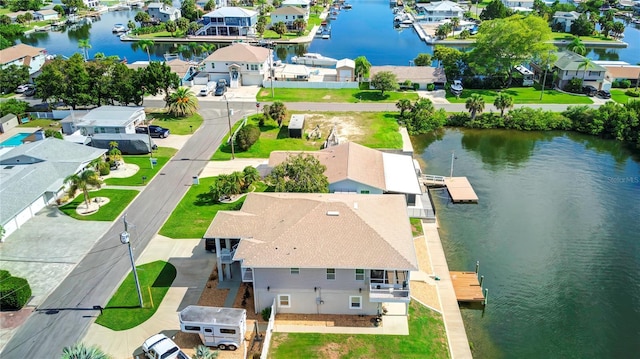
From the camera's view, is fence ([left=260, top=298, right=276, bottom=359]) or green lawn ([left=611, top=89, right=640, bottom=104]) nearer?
fence ([left=260, top=298, right=276, bottom=359])

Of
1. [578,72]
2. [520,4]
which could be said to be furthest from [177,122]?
[520,4]

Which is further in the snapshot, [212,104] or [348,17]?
[348,17]

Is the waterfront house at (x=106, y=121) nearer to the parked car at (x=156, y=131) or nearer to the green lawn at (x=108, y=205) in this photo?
the parked car at (x=156, y=131)

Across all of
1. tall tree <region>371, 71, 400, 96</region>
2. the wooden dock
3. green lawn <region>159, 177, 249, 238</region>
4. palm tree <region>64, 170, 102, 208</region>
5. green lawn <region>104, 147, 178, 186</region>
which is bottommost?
the wooden dock

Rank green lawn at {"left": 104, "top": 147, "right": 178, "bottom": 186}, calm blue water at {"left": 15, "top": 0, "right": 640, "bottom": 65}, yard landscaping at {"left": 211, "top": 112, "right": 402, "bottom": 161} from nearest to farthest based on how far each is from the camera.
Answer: green lawn at {"left": 104, "top": 147, "right": 178, "bottom": 186} → yard landscaping at {"left": 211, "top": 112, "right": 402, "bottom": 161} → calm blue water at {"left": 15, "top": 0, "right": 640, "bottom": 65}

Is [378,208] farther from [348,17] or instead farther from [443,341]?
[348,17]

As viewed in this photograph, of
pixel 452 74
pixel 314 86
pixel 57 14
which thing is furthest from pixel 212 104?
pixel 57 14

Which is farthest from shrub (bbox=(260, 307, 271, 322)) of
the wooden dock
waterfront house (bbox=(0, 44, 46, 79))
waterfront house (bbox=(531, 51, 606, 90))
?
waterfront house (bbox=(0, 44, 46, 79))

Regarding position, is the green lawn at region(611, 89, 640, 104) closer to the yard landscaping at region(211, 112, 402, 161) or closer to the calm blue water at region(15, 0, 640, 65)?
the calm blue water at region(15, 0, 640, 65)
